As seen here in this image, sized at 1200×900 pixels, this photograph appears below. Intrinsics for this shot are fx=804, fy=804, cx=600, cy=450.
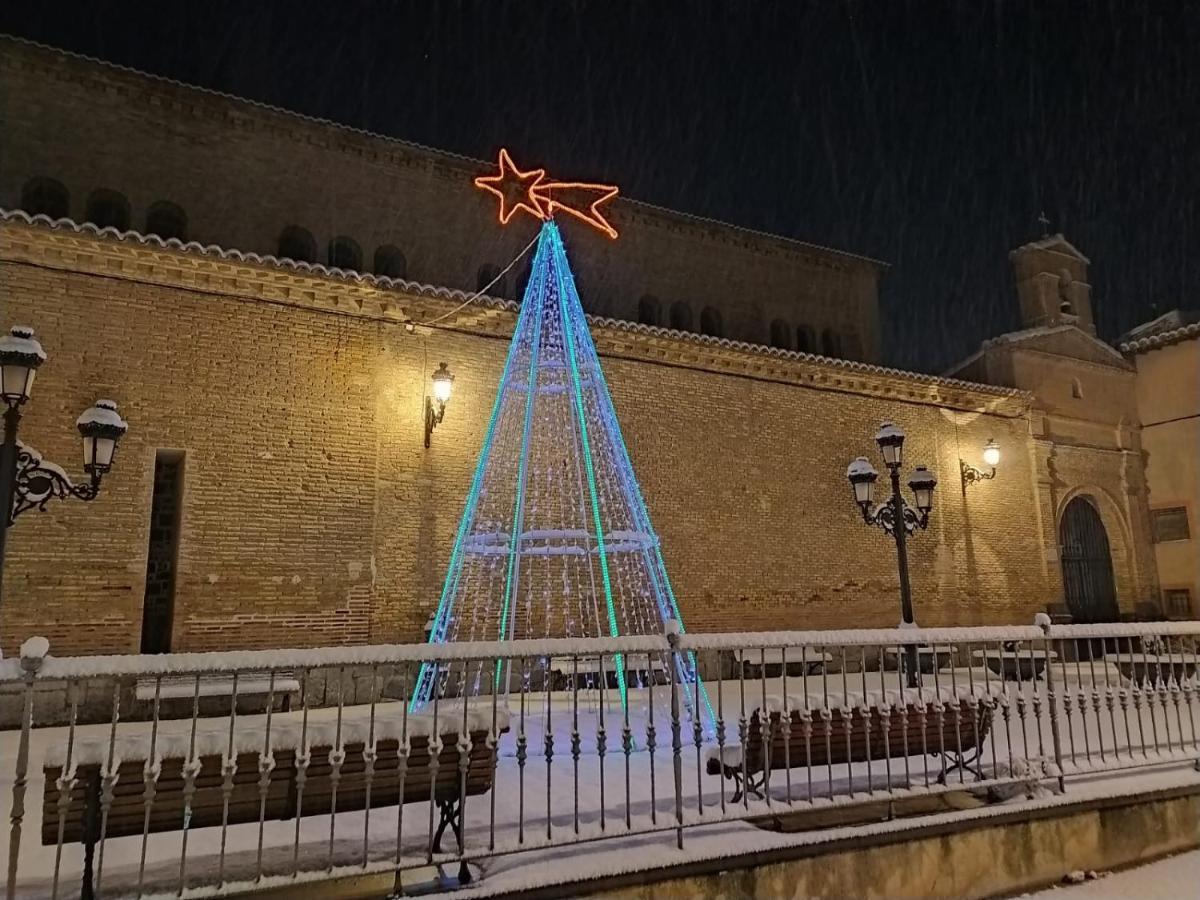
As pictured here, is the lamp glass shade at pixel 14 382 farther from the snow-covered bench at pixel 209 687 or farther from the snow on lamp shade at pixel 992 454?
the snow on lamp shade at pixel 992 454

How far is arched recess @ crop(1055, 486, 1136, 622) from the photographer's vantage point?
16891 millimetres

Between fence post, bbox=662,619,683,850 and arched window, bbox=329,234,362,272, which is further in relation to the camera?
arched window, bbox=329,234,362,272

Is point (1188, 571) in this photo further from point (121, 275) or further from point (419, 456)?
point (121, 275)

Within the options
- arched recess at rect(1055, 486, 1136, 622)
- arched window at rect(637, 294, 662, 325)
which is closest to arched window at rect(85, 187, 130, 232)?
arched window at rect(637, 294, 662, 325)

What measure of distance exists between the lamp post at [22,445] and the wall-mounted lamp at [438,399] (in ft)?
12.9

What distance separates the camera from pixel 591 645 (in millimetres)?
4574

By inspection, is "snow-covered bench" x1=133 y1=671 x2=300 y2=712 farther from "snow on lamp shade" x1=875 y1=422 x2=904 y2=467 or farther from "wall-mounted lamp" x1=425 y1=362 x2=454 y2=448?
"snow on lamp shade" x1=875 y1=422 x2=904 y2=467

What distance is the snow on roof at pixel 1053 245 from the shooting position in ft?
60.5

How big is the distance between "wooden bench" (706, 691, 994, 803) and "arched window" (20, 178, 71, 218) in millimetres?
11848

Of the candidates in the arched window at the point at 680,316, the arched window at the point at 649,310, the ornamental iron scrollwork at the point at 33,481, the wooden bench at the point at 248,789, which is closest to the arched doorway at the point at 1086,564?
the arched window at the point at 680,316

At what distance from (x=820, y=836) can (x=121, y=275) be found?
934 centimetres

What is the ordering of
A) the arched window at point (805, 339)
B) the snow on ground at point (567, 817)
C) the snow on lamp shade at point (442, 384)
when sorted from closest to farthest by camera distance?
the snow on ground at point (567, 817) < the snow on lamp shade at point (442, 384) < the arched window at point (805, 339)

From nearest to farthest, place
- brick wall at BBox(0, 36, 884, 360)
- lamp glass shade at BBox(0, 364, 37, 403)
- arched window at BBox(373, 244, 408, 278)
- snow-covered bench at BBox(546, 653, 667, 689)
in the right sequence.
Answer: lamp glass shade at BBox(0, 364, 37, 403)
snow-covered bench at BBox(546, 653, 667, 689)
brick wall at BBox(0, 36, 884, 360)
arched window at BBox(373, 244, 408, 278)

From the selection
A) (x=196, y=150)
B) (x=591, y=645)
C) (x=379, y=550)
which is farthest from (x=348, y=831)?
(x=196, y=150)
